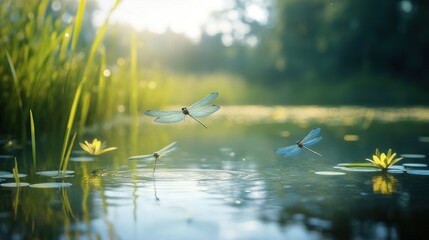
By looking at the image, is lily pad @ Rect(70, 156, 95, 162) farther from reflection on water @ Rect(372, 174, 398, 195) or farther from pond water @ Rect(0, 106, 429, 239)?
reflection on water @ Rect(372, 174, 398, 195)

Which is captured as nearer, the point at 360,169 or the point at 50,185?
the point at 50,185

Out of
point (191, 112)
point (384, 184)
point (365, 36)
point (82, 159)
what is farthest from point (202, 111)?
point (365, 36)

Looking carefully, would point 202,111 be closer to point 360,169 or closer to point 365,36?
point 360,169

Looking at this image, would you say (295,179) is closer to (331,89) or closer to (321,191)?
(321,191)

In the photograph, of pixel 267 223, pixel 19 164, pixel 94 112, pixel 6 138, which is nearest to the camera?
pixel 267 223

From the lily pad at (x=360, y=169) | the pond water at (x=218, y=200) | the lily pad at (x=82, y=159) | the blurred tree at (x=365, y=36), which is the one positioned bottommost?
the pond water at (x=218, y=200)

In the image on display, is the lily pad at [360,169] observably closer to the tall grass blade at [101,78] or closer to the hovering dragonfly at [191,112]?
the hovering dragonfly at [191,112]

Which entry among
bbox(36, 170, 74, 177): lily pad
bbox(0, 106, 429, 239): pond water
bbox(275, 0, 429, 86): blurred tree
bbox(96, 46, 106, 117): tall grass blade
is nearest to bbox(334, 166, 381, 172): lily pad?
bbox(0, 106, 429, 239): pond water

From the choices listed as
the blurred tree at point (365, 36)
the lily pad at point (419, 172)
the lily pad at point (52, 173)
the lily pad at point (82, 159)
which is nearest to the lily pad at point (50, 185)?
the lily pad at point (52, 173)

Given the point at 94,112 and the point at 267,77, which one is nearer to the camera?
the point at 94,112

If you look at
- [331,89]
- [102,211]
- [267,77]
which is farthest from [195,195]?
[267,77]

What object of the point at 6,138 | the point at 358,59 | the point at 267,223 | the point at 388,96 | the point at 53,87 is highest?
the point at 358,59

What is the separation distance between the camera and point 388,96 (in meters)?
19.2

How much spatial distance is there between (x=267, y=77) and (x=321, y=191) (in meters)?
27.6
